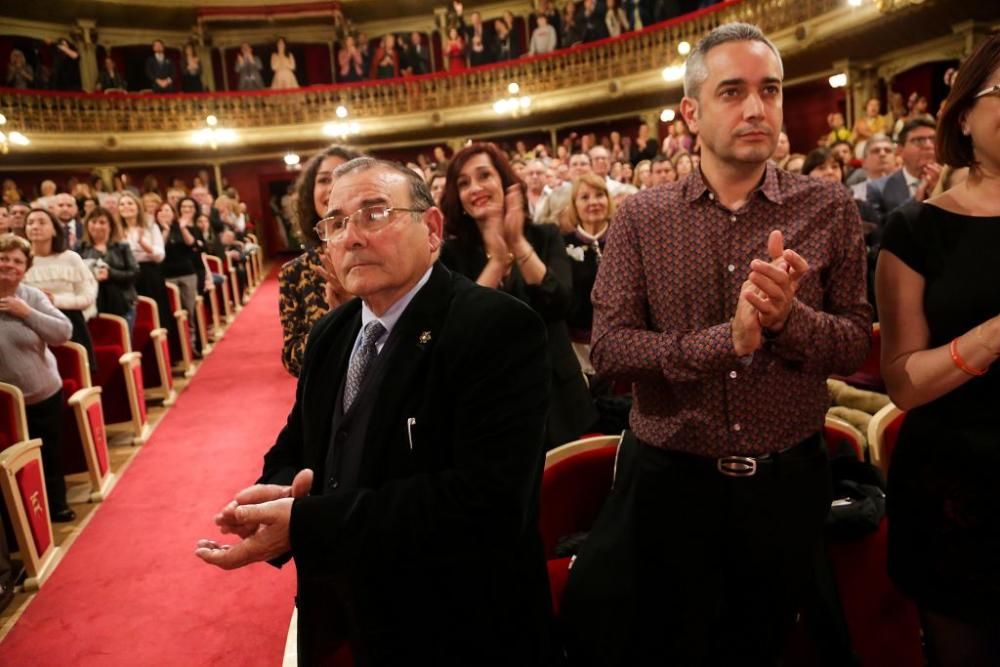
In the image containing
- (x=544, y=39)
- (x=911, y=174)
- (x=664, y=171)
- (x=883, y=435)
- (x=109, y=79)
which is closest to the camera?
(x=883, y=435)

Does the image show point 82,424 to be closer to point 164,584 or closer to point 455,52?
point 164,584

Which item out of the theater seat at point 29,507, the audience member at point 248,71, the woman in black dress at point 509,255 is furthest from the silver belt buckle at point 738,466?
the audience member at point 248,71

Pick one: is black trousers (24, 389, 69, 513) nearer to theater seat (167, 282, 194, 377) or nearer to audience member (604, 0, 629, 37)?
theater seat (167, 282, 194, 377)

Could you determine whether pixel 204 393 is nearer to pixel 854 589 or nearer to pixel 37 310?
pixel 37 310

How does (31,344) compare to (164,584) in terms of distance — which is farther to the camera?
(31,344)

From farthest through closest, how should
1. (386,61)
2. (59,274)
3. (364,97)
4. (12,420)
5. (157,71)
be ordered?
(386,61) < (157,71) < (364,97) < (59,274) < (12,420)

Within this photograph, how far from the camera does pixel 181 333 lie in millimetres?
6070

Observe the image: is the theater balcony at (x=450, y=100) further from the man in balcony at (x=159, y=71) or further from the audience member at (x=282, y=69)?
the audience member at (x=282, y=69)

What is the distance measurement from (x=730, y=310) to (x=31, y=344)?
10.3 feet

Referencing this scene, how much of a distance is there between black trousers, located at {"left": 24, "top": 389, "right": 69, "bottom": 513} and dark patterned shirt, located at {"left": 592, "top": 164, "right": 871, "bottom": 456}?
2926 mm

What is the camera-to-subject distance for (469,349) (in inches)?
46.1

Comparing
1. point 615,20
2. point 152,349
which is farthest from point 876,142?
point 615,20

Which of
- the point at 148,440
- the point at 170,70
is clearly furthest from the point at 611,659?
the point at 170,70

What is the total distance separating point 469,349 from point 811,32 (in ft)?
33.8
